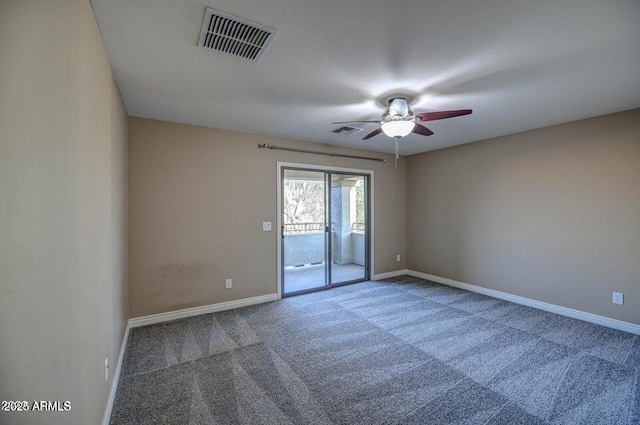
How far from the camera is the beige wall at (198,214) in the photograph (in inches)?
129

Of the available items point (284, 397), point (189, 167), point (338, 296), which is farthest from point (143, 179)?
point (338, 296)

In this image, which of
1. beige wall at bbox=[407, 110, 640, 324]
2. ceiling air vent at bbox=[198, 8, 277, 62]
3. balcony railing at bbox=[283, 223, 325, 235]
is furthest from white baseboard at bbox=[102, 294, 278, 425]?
beige wall at bbox=[407, 110, 640, 324]

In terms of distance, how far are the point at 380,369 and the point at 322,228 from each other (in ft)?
8.84

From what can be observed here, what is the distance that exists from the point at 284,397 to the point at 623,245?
409 centimetres

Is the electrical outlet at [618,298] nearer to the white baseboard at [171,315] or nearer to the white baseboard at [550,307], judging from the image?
the white baseboard at [550,307]

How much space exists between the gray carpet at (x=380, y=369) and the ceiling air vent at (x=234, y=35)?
2574 mm

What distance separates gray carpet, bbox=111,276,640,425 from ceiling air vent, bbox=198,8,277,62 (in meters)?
2.57

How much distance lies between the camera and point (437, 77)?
231cm

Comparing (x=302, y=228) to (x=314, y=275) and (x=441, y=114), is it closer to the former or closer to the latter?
(x=314, y=275)

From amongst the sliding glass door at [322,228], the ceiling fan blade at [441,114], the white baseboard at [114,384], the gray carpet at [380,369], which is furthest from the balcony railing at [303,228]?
the ceiling fan blade at [441,114]

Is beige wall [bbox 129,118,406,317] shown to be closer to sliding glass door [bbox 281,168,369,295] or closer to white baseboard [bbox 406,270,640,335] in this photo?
sliding glass door [bbox 281,168,369,295]

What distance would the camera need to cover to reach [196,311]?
11.7 feet

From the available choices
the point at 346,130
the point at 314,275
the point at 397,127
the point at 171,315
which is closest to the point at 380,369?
the point at 397,127

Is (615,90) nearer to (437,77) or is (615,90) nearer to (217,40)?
(437,77)
